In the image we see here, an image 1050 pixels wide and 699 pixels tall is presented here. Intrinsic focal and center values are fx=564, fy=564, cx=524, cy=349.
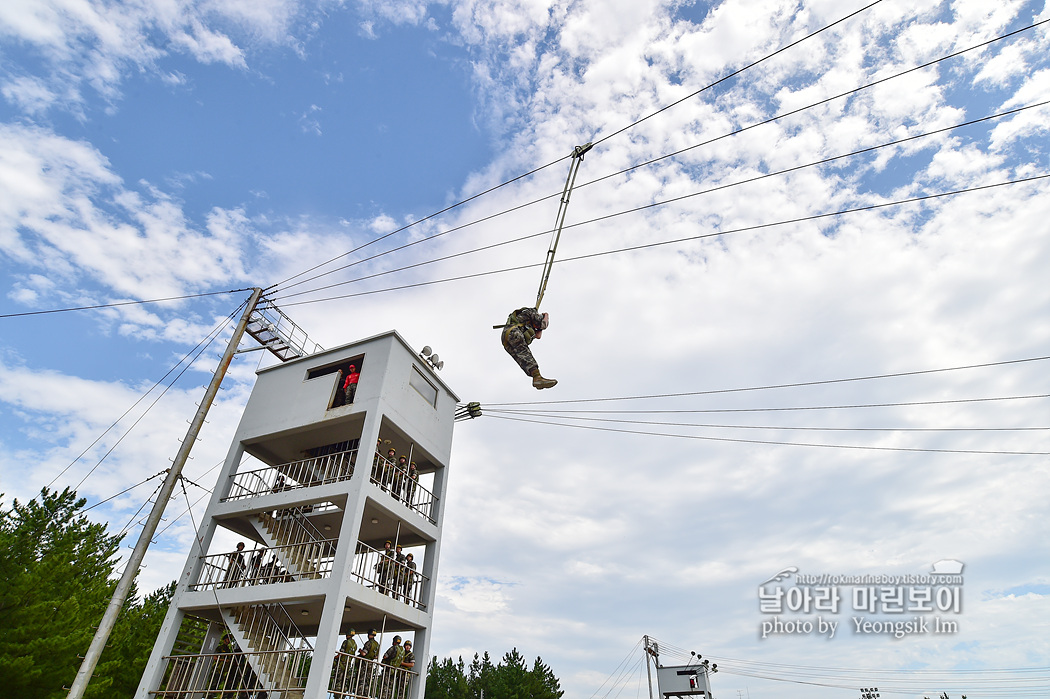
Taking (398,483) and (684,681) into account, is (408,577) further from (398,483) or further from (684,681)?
(684,681)

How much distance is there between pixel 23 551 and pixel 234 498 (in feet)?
35.3

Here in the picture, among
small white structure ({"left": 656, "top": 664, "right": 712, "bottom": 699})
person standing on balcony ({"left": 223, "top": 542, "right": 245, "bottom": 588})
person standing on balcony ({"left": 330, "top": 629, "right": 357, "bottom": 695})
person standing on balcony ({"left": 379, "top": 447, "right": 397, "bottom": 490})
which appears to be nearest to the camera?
person standing on balcony ({"left": 330, "top": 629, "right": 357, "bottom": 695})

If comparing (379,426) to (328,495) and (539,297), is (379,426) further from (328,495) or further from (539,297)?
(539,297)

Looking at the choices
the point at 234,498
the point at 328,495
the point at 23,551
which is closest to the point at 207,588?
the point at 234,498

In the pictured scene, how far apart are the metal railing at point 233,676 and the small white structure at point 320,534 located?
4cm

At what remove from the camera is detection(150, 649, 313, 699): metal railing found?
12008 millimetres

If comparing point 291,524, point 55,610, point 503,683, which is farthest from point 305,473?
point 503,683

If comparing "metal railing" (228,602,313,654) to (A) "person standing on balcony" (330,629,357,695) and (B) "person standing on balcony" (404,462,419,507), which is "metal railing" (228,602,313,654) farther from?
(B) "person standing on balcony" (404,462,419,507)

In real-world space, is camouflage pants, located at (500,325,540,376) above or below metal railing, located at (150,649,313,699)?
above

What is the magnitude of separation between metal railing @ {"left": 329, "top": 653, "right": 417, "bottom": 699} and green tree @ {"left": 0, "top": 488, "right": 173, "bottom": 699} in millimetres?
11317

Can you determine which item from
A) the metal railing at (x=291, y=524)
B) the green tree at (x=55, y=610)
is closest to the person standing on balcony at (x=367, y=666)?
the metal railing at (x=291, y=524)

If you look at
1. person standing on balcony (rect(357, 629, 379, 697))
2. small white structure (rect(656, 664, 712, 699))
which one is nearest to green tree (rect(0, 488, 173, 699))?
person standing on balcony (rect(357, 629, 379, 697))

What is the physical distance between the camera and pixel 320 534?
15.5m

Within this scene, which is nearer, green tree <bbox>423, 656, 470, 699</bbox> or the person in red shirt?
Answer: the person in red shirt
